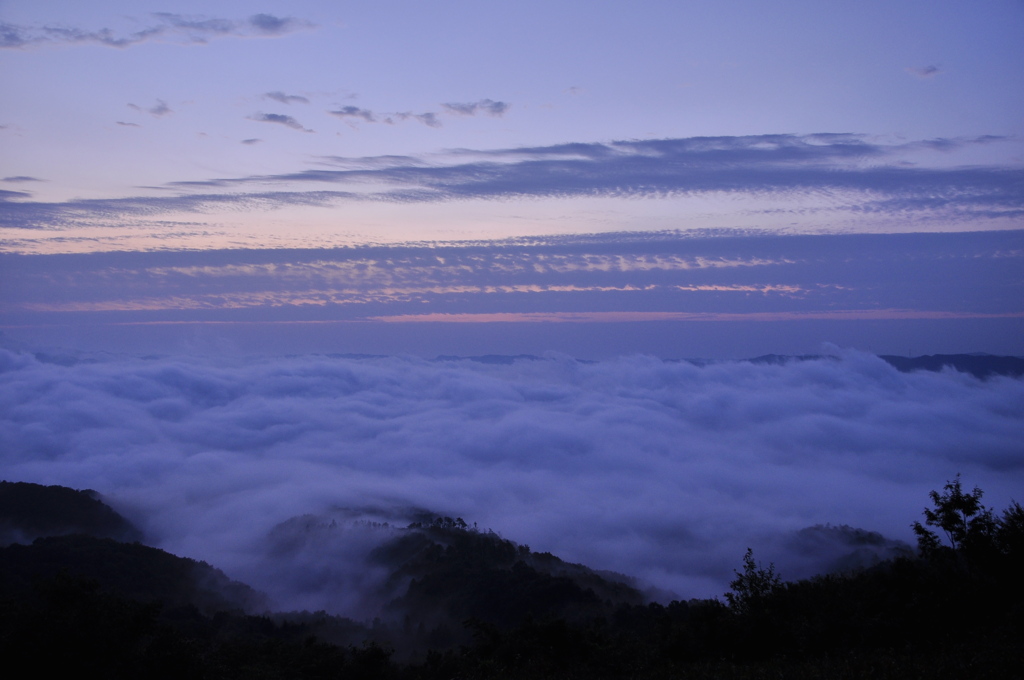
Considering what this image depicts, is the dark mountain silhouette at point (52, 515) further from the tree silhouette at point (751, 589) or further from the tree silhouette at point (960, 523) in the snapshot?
the tree silhouette at point (960, 523)

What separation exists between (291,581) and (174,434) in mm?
84768

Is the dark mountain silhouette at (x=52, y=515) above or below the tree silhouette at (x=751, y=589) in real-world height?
below

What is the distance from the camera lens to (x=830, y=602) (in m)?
27.1

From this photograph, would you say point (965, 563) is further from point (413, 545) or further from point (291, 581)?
point (291, 581)

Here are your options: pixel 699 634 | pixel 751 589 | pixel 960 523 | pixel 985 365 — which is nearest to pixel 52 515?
pixel 699 634

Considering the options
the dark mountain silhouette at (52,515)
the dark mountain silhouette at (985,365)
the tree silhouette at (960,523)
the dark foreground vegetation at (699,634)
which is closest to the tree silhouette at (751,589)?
the dark foreground vegetation at (699,634)

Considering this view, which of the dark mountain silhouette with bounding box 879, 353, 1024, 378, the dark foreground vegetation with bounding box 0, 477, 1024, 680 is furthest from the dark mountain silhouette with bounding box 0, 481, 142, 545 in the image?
the dark mountain silhouette with bounding box 879, 353, 1024, 378

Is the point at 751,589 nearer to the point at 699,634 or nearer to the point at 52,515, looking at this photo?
the point at 699,634

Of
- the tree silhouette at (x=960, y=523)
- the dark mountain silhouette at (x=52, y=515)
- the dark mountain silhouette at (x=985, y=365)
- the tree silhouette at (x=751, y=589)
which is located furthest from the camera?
the dark mountain silhouette at (x=985, y=365)

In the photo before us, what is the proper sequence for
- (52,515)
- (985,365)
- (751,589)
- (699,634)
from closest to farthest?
(699,634) < (751,589) < (52,515) < (985,365)

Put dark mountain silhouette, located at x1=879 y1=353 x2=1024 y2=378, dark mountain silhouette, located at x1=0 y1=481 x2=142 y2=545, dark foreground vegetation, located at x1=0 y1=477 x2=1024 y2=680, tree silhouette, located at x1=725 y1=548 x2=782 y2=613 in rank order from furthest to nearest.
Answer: dark mountain silhouette, located at x1=879 y1=353 x2=1024 y2=378, dark mountain silhouette, located at x1=0 y1=481 x2=142 y2=545, tree silhouette, located at x1=725 y1=548 x2=782 y2=613, dark foreground vegetation, located at x1=0 y1=477 x2=1024 y2=680

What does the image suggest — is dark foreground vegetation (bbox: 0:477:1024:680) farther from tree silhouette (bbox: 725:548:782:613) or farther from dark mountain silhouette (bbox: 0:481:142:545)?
dark mountain silhouette (bbox: 0:481:142:545)

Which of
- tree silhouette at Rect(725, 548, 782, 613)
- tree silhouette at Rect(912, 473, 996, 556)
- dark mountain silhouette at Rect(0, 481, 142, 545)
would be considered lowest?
dark mountain silhouette at Rect(0, 481, 142, 545)

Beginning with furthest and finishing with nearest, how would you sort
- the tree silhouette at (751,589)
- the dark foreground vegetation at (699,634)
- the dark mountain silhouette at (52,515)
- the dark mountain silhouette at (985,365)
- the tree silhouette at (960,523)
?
the dark mountain silhouette at (985,365) → the dark mountain silhouette at (52,515) → the tree silhouette at (751,589) → the tree silhouette at (960,523) → the dark foreground vegetation at (699,634)
